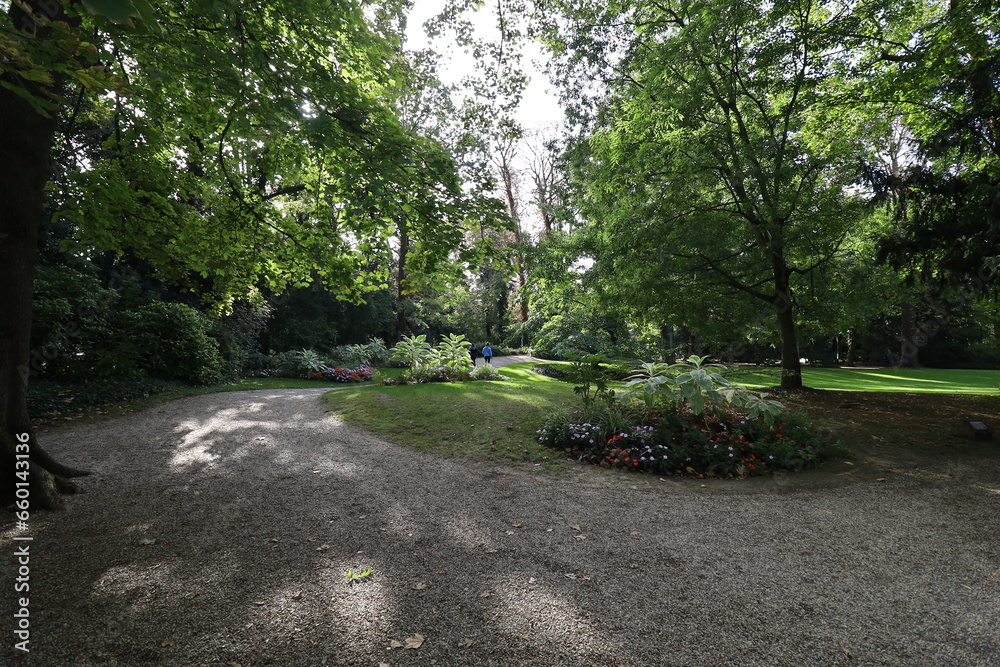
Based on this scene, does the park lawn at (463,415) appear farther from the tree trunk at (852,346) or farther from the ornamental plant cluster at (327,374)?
the tree trunk at (852,346)

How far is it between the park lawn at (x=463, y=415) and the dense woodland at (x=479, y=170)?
1982 millimetres

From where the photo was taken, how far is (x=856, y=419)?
7680 millimetres

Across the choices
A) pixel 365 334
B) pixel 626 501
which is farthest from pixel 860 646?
pixel 365 334

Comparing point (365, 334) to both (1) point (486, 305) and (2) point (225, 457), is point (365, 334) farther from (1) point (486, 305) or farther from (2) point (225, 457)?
(2) point (225, 457)

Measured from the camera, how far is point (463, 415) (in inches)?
313

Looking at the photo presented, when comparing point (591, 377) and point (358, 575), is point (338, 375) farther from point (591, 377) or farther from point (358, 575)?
point (358, 575)

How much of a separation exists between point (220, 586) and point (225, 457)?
3.34 meters

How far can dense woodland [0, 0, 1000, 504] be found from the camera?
3.98 meters

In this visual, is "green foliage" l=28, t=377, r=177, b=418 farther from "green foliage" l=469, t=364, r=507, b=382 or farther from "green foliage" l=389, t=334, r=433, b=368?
"green foliage" l=469, t=364, r=507, b=382

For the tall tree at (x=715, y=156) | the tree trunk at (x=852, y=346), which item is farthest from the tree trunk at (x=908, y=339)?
the tall tree at (x=715, y=156)

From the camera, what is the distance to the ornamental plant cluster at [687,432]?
218 inches

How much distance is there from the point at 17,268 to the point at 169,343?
29.4 feet

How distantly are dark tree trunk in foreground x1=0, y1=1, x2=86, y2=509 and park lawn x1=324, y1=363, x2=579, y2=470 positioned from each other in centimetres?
403

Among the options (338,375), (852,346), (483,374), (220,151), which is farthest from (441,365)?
(852,346)
